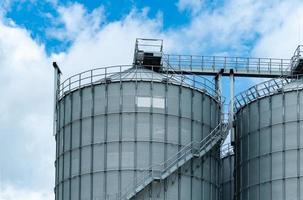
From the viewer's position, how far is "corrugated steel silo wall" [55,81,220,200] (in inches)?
2361

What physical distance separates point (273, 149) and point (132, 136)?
9.58 m

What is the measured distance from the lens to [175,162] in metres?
60.4

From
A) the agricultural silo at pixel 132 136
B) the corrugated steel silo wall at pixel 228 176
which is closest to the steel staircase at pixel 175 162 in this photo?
the agricultural silo at pixel 132 136

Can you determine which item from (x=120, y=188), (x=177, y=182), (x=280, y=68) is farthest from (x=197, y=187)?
(x=280, y=68)

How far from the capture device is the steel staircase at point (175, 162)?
2334 inches

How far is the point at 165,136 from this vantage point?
60969 millimetres

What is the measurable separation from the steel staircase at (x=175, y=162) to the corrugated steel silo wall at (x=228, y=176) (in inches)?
502

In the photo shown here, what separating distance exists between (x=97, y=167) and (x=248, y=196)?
10.9m

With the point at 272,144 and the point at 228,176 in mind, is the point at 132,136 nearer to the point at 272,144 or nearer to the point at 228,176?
the point at 272,144

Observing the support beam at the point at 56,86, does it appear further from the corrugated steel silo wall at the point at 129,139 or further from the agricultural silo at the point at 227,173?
the agricultural silo at the point at 227,173

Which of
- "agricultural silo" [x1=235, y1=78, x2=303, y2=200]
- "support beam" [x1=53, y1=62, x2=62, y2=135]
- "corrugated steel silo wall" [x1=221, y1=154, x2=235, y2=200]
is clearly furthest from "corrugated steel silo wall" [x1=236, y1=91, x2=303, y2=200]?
"support beam" [x1=53, y1=62, x2=62, y2=135]

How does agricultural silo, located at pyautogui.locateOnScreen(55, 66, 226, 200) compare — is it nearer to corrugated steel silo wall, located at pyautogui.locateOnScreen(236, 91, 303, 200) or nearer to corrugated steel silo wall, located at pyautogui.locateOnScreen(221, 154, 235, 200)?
corrugated steel silo wall, located at pyautogui.locateOnScreen(236, 91, 303, 200)

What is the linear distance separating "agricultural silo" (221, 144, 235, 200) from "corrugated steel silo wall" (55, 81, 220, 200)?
41.4 feet

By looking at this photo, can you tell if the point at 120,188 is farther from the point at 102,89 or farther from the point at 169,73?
the point at 169,73
